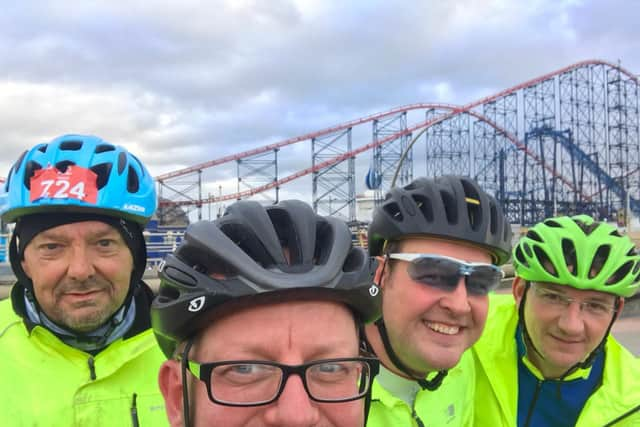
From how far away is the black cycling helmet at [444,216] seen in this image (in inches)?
80.6

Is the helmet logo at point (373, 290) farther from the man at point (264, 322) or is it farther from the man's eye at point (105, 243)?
the man's eye at point (105, 243)

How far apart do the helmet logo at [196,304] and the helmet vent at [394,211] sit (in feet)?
3.98

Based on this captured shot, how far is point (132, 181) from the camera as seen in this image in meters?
2.29

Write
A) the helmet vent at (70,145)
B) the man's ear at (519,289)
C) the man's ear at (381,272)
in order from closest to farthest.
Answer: the man's ear at (381,272) < the helmet vent at (70,145) < the man's ear at (519,289)

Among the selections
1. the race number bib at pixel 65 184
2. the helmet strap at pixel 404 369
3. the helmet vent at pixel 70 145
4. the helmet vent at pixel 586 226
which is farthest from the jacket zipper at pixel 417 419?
the helmet vent at pixel 70 145

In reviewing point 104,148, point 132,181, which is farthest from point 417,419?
point 104,148

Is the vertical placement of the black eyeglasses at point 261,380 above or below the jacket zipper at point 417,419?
above

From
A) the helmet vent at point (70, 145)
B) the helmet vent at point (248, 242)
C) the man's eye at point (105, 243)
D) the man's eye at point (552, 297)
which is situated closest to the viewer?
the helmet vent at point (248, 242)

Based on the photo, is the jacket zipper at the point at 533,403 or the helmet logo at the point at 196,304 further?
the jacket zipper at the point at 533,403

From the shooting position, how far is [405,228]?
209 centimetres

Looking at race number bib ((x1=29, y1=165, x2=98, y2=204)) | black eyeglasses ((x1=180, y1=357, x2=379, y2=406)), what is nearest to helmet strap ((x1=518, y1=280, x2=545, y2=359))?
black eyeglasses ((x1=180, y1=357, x2=379, y2=406))

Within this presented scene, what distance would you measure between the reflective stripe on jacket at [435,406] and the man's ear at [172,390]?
2.74ft

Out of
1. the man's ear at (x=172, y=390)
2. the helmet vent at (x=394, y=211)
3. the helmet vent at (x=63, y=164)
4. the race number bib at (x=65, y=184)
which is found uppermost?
the helmet vent at (x=63, y=164)

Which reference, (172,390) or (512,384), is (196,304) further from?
(512,384)
